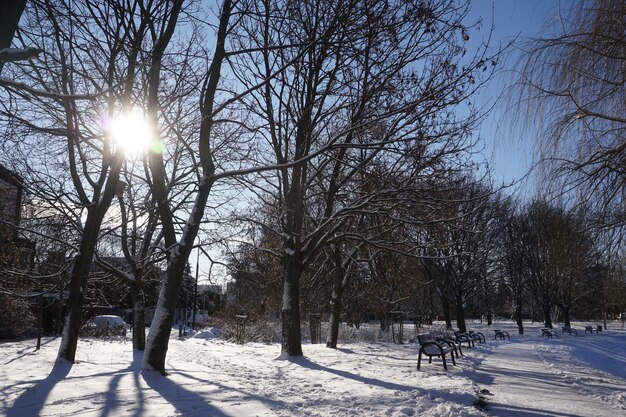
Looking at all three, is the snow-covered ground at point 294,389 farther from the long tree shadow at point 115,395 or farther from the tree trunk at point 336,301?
the tree trunk at point 336,301

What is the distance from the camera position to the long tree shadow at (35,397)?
5766 millimetres

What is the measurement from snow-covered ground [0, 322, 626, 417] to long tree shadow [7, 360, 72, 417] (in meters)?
0.02

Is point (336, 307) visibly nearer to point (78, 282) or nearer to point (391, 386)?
point (391, 386)

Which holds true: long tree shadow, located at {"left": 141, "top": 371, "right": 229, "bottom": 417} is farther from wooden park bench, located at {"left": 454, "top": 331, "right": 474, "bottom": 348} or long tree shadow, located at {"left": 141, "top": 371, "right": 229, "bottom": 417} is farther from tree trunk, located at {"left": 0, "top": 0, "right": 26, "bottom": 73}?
wooden park bench, located at {"left": 454, "top": 331, "right": 474, "bottom": 348}

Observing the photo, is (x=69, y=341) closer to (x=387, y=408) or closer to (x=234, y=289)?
(x=387, y=408)

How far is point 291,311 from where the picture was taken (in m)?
12.1

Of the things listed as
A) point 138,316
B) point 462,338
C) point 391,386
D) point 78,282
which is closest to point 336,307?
point 462,338

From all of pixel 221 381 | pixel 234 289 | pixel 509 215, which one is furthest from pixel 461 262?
pixel 221 381

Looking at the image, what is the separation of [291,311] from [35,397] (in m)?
6.39

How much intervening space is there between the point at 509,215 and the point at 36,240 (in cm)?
2895

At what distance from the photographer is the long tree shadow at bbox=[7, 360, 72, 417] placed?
227 inches

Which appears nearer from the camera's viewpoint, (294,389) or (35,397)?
(35,397)

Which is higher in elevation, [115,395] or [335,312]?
[335,312]

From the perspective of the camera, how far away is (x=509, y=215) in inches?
1329
